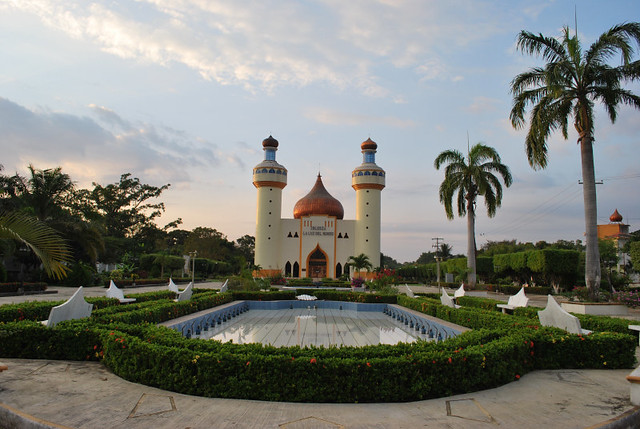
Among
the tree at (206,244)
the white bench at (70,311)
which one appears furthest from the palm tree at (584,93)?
the tree at (206,244)

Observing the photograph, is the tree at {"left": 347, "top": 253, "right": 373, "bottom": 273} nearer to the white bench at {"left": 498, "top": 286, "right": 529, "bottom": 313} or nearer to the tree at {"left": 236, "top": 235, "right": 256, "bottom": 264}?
the white bench at {"left": 498, "top": 286, "right": 529, "bottom": 313}

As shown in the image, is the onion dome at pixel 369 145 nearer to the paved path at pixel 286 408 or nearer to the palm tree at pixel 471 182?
the palm tree at pixel 471 182

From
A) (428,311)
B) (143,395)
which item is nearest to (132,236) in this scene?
(428,311)

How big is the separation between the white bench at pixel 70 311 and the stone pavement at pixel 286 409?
5.14 feet

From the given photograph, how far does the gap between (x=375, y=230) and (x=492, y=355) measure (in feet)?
115

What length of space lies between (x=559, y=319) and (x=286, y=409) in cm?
527

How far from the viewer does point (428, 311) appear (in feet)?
40.5

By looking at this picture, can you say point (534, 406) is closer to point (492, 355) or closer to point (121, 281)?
point (492, 355)

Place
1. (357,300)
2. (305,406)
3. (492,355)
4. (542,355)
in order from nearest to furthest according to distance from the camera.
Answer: (305,406), (492,355), (542,355), (357,300)

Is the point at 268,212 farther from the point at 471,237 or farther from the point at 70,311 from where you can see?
the point at 70,311

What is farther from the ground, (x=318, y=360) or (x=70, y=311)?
(x=70, y=311)

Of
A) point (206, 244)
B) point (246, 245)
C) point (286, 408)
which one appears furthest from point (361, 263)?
point (246, 245)

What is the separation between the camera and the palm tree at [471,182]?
21.1m

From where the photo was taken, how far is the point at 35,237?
242 inches
